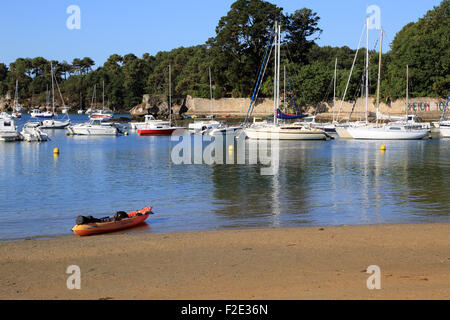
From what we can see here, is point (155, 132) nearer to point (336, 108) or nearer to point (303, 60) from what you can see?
point (336, 108)

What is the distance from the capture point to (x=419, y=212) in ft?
54.4

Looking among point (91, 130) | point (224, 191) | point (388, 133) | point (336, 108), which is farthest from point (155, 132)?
point (224, 191)

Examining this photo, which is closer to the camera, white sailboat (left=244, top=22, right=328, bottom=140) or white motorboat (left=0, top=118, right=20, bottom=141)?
white sailboat (left=244, top=22, right=328, bottom=140)

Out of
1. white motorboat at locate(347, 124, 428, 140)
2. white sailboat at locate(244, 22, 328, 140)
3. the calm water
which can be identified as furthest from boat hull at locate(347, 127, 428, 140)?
the calm water

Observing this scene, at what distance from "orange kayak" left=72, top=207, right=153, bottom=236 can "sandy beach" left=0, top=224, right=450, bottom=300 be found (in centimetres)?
40

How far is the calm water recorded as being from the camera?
15680 mm

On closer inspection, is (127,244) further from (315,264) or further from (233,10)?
(233,10)

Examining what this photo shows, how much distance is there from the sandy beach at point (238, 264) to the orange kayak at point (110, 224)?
0.40m

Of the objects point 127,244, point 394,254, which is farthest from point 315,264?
point 127,244

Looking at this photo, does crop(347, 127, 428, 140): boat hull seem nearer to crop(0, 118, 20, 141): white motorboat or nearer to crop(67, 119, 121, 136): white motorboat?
crop(67, 119, 121, 136): white motorboat

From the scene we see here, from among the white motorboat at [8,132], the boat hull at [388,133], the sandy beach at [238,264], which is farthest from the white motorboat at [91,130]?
the sandy beach at [238,264]

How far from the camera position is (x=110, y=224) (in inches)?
539

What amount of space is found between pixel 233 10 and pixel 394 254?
102369 millimetres

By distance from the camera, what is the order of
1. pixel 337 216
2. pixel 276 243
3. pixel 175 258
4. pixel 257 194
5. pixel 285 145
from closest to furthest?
pixel 175 258 < pixel 276 243 < pixel 337 216 < pixel 257 194 < pixel 285 145
